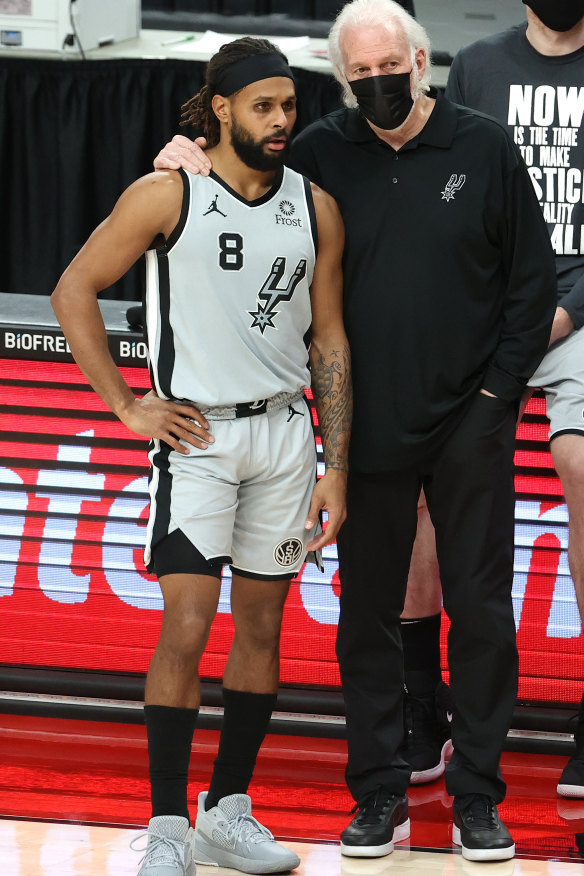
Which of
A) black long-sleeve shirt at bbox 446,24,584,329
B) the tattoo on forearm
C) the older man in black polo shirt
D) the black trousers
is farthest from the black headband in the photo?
the black trousers

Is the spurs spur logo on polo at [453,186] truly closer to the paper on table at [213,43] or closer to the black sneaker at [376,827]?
the black sneaker at [376,827]

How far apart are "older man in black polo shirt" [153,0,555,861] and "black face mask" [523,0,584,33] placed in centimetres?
44

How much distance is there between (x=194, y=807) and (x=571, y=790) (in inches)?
37.2

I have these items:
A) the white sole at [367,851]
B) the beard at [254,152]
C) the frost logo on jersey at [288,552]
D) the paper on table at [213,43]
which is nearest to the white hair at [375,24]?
the beard at [254,152]

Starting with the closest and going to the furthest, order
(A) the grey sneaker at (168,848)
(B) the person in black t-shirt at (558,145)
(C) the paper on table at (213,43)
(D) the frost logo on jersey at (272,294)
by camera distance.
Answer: (A) the grey sneaker at (168,848) < (D) the frost logo on jersey at (272,294) < (B) the person in black t-shirt at (558,145) < (C) the paper on table at (213,43)

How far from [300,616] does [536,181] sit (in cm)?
136

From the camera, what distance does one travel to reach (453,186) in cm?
260

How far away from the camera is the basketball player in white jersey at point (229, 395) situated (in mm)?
2477

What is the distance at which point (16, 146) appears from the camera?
21.4ft

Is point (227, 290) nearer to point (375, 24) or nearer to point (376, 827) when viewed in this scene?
point (375, 24)

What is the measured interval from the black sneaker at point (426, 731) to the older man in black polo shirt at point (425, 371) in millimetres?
355

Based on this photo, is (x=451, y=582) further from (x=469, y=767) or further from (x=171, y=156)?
(x=171, y=156)

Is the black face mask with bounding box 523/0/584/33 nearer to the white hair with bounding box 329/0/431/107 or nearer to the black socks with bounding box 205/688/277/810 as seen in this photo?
the white hair with bounding box 329/0/431/107

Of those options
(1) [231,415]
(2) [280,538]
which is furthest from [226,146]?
(2) [280,538]
